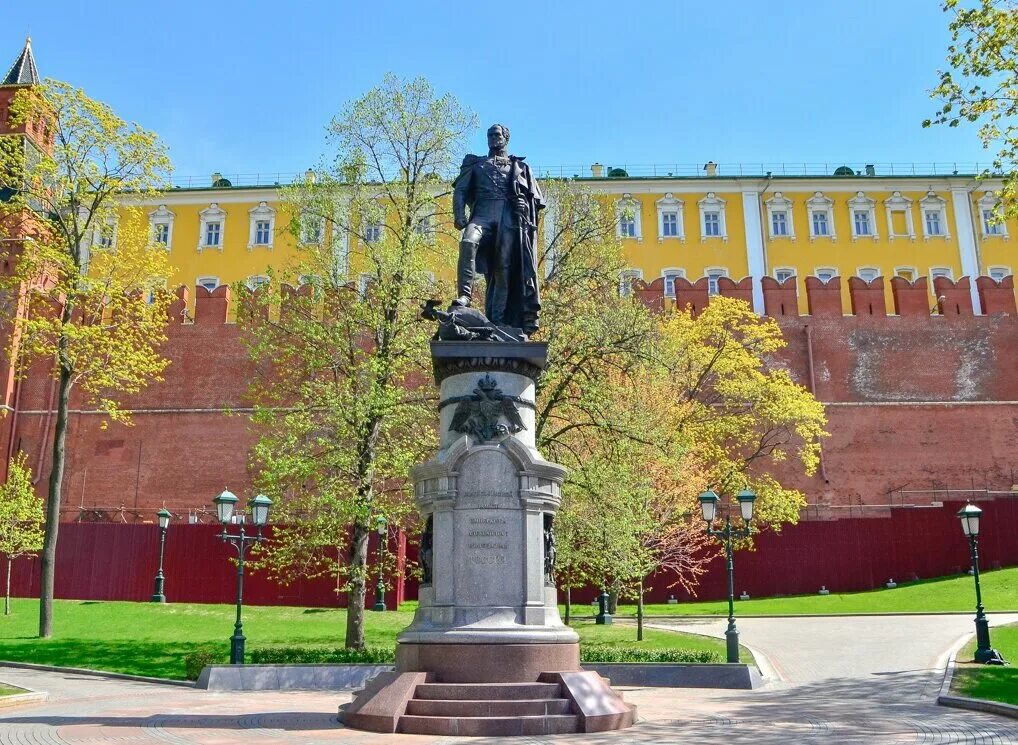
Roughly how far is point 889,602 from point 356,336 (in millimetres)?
19234

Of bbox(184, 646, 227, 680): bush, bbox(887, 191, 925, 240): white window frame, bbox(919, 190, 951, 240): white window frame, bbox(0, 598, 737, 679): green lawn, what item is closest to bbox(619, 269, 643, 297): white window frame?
bbox(0, 598, 737, 679): green lawn

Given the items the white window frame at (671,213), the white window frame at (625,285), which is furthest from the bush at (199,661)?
the white window frame at (671,213)

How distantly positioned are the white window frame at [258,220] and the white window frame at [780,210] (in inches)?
1002

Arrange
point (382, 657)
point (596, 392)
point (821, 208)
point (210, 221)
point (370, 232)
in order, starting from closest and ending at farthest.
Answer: point (382, 657), point (596, 392), point (370, 232), point (821, 208), point (210, 221)

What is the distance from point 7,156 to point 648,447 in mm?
16559

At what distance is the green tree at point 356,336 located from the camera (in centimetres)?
1844

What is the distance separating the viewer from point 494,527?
32.2 feet

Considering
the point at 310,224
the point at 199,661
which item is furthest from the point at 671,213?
the point at 199,661

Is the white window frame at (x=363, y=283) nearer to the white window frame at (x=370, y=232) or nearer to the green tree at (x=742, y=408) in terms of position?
the white window frame at (x=370, y=232)

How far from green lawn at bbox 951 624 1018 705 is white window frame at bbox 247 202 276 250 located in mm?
40189

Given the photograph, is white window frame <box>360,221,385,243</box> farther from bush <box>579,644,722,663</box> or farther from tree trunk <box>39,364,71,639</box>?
bush <box>579,644,722,663</box>

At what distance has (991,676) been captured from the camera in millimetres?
14828

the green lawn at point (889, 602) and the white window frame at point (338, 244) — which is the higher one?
the white window frame at point (338, 244)

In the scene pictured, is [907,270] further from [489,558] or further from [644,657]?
[489,558]
